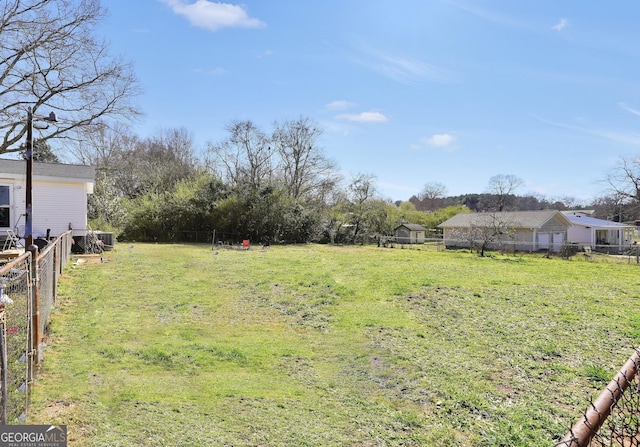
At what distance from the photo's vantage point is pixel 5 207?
12.4 m

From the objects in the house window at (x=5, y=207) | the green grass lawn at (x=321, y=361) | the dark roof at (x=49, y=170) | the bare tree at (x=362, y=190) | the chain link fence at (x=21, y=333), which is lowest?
the green grass lawn at (x=321, y=361)

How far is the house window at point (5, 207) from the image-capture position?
12344mm

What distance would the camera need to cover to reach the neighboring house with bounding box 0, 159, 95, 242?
12.4 m

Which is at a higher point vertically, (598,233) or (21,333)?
(598,233)

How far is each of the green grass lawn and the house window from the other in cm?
466

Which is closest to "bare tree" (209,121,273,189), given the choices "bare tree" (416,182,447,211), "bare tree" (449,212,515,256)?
"bare tree" (449,212,515,256)

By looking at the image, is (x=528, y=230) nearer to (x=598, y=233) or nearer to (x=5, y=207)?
(x=598, y=233)

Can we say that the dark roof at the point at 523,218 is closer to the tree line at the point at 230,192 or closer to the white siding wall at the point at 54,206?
the tree line at the point at 230,192

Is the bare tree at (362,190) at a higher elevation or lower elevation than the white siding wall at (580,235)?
higher

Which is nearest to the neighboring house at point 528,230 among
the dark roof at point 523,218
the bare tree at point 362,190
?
the dark roof at point 523,218

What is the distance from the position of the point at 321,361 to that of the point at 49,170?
40.9 feet

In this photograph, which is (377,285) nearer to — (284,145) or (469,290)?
(469,290)

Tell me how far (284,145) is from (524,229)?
20.3m

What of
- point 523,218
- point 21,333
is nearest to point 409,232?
point 523,218
